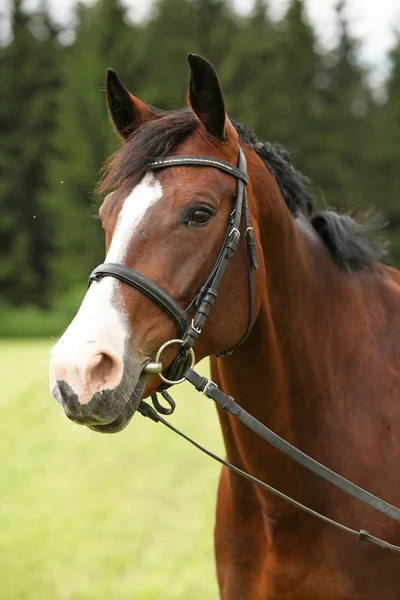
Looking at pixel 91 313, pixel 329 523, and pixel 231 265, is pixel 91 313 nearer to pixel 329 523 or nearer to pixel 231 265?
pixel 231 265

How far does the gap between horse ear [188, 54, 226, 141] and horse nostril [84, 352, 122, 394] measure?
96cm

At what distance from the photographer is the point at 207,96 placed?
105 inches

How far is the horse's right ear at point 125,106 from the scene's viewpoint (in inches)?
114

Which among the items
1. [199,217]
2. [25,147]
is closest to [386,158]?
[25,147]

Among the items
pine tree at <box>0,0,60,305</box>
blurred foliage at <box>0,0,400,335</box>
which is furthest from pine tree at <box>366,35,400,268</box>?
pine tree at <box>0,0,60,305</box>

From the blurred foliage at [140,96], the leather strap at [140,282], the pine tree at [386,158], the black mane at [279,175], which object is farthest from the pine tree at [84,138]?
the leather strap at [140,282]

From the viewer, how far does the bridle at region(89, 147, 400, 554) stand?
2.46m

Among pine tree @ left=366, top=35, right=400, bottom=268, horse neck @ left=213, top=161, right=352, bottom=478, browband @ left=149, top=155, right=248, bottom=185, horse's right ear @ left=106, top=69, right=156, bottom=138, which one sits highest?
pine tree @ left=366, top=35, right=400, bottom=268

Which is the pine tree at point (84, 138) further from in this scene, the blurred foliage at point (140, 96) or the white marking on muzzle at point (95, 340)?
the white marking on muzzle at point (95, 340)

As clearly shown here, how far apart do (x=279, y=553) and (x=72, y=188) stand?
105ft

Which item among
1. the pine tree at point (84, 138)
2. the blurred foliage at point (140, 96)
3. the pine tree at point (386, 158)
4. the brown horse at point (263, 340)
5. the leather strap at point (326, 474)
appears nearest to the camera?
the brown horse at point (263, 340)

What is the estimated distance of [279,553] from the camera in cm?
304

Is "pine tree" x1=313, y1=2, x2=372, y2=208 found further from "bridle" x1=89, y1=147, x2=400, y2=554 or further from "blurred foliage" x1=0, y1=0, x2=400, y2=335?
"bridle" x1=89, y1=147, x2=400, y2=554

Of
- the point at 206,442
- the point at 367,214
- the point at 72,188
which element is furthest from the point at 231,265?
the point at 72,188
